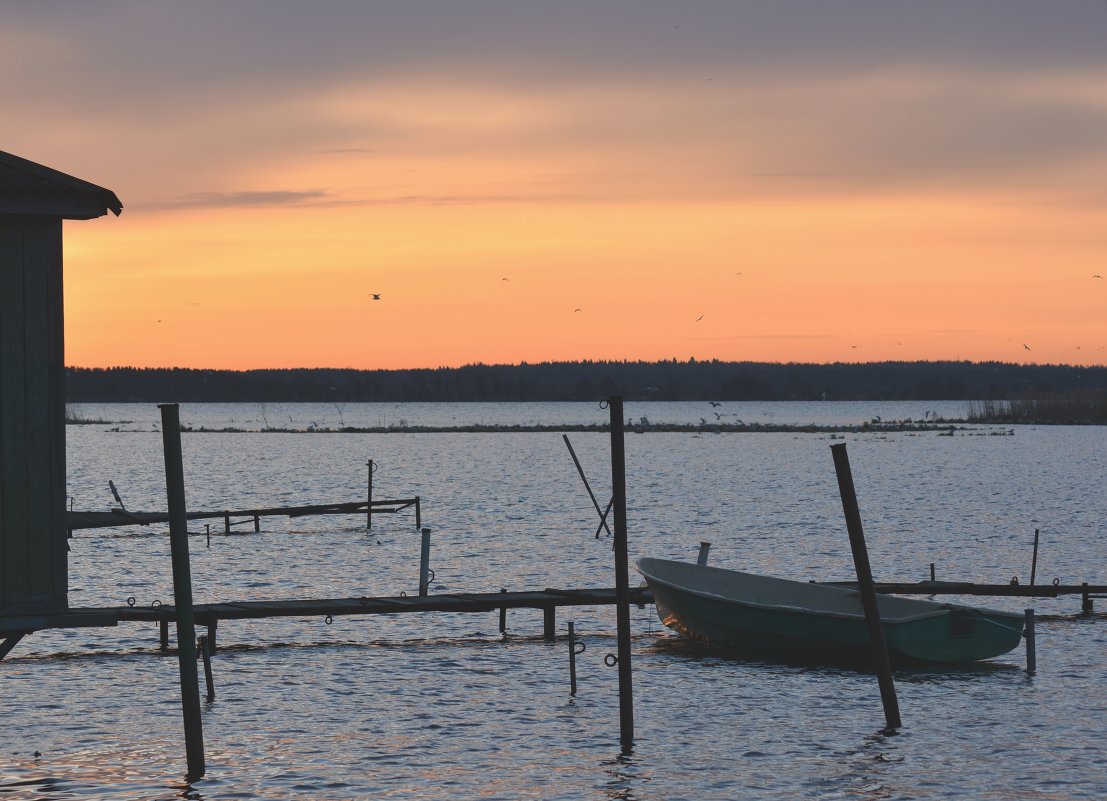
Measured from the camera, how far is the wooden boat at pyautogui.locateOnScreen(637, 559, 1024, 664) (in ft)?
81.0

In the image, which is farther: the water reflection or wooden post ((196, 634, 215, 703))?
wooden post ((196, 634, 215, 703))

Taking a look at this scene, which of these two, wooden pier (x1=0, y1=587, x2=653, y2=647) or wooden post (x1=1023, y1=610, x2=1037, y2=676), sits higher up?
wooden pier (x1=0, y1=587, x2=653, y2=647)

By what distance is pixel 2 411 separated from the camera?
14555mm

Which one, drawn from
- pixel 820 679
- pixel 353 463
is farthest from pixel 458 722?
pixel 353 463

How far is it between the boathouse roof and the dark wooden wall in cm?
21

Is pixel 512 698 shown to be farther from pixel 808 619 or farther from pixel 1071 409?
pixel 1071 409

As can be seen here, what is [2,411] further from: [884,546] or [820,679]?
[884,546]

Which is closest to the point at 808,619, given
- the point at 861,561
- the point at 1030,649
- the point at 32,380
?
the point at 1030,649

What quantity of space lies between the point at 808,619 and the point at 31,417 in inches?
623

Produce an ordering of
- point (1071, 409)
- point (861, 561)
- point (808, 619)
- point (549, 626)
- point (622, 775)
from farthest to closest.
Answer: point (1071, 409) < point (549, 626) < point (808, 619) < point (861, 561) < point (622, 775)

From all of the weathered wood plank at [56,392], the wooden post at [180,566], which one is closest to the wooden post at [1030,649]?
the wooden post at [180,566]

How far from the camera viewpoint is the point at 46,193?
1455 cm

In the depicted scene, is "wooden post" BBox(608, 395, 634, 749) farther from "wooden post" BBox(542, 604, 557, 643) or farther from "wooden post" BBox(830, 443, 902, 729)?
"wooden post" BBox(542, 604, 557, 643)

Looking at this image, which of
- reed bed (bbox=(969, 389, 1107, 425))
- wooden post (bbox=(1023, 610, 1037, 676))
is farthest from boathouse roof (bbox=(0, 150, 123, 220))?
reed bed (bbox=(969, 389, 1107, 425))
